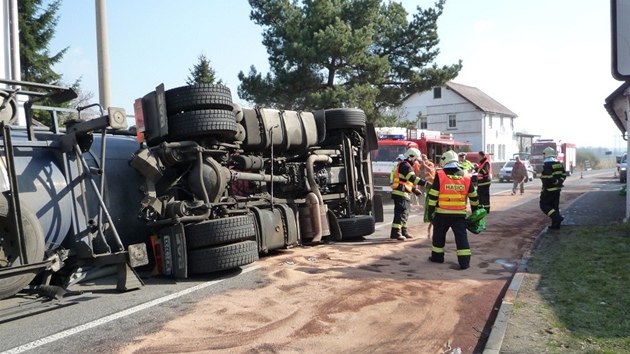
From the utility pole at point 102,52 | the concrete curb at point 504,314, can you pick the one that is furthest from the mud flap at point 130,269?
the utility pole at point 102,52

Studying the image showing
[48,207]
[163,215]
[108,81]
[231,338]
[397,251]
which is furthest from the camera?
[108,81]

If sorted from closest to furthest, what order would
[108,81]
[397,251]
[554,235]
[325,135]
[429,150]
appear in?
[397,251] → [325,135] → [554,235] → [108,81] → [429,150]

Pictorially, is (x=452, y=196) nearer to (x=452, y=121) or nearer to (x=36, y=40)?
(x=36, y=40)

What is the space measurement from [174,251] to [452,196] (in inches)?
149

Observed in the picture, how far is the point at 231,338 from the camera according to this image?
4.47 meters

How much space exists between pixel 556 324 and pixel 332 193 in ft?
17.3

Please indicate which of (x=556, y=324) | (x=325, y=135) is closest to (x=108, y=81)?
(x=325, y=135)

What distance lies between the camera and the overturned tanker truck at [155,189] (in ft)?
17.4

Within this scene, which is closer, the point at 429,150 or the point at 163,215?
the point at 163,215

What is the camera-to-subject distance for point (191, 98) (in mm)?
6781

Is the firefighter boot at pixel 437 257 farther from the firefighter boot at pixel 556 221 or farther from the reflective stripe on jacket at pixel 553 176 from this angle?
the reflective stripe on jacket at pixel 553 176

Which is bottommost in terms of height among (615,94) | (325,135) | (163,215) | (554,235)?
(554,235)

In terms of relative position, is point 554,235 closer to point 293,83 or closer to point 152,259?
point 152,259

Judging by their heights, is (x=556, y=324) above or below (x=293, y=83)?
below
